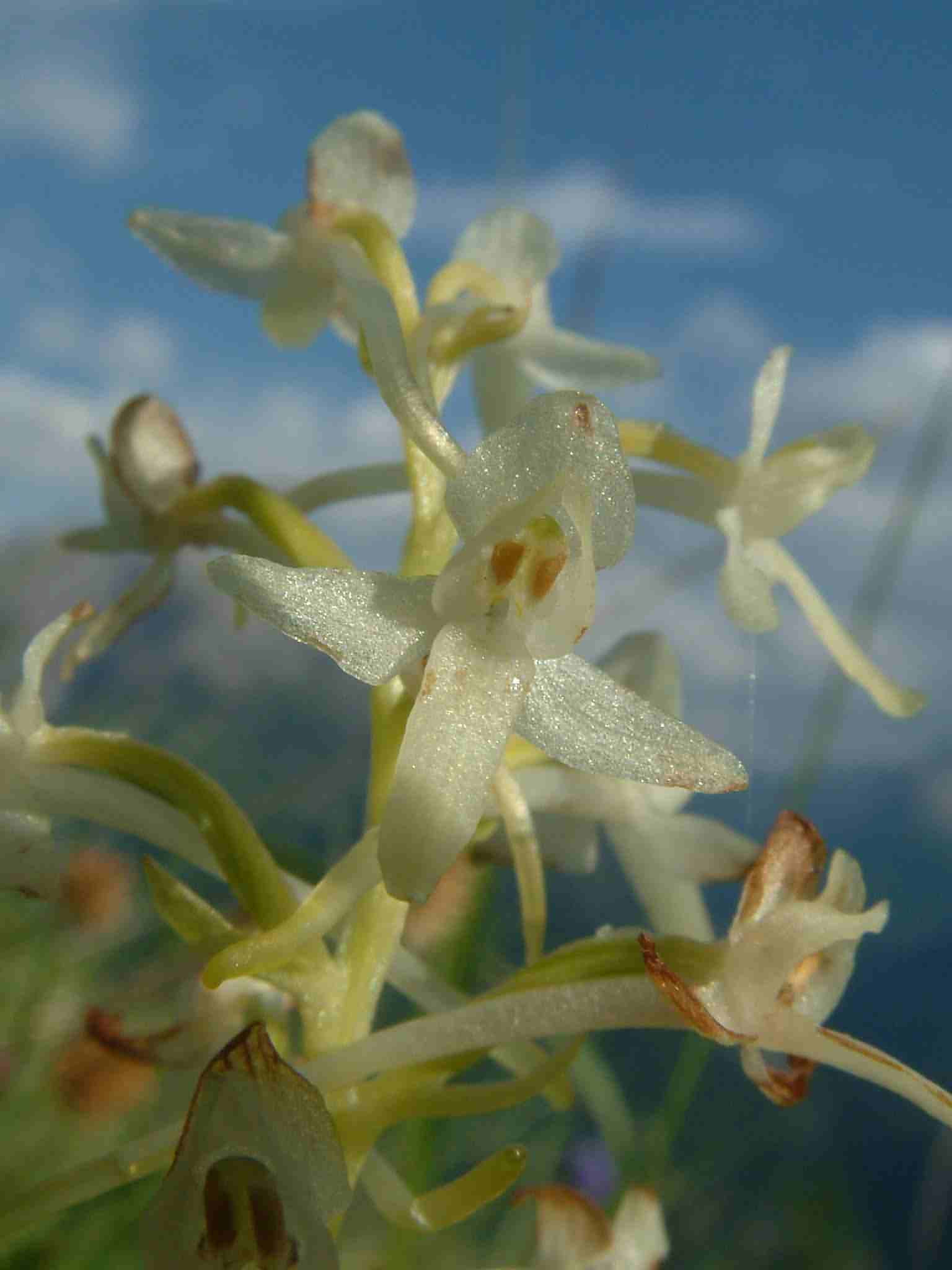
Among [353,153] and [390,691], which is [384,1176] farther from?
[353,153]

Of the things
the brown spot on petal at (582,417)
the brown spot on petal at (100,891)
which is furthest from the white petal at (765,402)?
the brown spot on petal at (100,891)

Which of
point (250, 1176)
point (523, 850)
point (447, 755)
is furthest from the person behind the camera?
point (523, 850)

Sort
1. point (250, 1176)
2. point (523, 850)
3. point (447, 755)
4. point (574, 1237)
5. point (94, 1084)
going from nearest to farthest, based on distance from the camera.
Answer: point (447, 755) → point (250, 1176) → point (523, 850) → point (574, 1237) → point (94, 1084)

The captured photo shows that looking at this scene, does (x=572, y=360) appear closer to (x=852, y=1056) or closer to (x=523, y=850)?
(x=523, y=850)

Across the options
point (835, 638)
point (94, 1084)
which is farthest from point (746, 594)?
point (94, 1084)

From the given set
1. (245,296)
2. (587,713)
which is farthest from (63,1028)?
(587,713)

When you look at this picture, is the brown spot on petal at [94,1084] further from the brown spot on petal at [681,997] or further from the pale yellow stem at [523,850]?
the brown spot on petal at [681,997]
